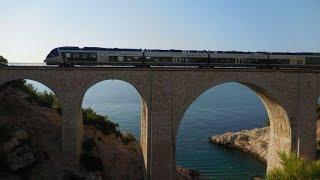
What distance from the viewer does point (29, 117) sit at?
31.8 m

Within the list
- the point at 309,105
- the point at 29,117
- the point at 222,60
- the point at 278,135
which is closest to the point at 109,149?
the point at 29,117

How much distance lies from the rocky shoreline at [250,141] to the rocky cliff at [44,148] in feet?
37.9

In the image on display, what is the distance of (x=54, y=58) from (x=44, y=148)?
6.97m

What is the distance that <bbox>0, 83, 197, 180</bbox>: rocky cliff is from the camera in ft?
A: 86.2

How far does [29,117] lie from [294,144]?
72.9 feet

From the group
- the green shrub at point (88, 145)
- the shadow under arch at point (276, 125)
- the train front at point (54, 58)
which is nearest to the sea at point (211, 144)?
the shadow under arch at point (276, 125)

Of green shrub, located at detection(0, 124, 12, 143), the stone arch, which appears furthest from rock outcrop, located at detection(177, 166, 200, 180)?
green shrub, located at detection(0, 124, 12, 143)

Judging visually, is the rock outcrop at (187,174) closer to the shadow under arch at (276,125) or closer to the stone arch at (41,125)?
the shadow under arch at (276,125)

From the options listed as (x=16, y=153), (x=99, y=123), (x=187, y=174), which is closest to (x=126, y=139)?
(x=99, y=123)

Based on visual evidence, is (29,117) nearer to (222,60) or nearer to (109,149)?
(109,149)

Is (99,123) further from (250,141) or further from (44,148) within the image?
(250,141)

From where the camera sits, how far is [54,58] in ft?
89.1

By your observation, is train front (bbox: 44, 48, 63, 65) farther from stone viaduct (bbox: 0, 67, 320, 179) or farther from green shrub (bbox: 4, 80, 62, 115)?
green shrub (bbox: 4, 80, 62, 115)

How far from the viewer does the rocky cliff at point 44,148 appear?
26.3 metres
